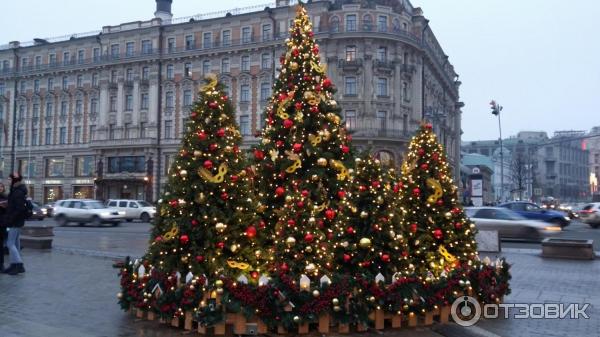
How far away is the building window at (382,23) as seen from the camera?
4732 cm

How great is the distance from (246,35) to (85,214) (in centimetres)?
2698

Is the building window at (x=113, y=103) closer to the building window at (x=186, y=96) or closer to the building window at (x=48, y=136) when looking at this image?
the building window at (x=186, y=96)

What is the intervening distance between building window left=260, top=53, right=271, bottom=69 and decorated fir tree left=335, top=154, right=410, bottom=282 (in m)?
44.2

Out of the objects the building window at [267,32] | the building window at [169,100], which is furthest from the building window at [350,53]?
the building window at [169,100]

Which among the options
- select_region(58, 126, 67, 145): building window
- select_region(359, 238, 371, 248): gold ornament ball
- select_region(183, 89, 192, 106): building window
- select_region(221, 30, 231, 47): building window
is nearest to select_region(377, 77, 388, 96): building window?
select_region(221, 30, 231, 47): building window

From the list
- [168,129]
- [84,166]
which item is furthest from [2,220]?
[84,166]

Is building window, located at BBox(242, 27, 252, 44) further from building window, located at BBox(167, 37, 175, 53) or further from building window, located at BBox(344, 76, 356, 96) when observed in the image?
building window, located at BBox(344, 76, 356, 96)

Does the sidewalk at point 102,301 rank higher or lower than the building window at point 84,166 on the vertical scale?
lower

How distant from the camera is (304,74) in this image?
1077 centimetres

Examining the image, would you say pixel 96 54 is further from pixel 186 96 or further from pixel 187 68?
pixel 186 96

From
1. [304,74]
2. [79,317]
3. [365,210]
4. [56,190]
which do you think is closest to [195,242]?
[79,317]

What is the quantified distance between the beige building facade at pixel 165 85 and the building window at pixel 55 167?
116 mm

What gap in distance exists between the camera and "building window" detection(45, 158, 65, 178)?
59.5 m

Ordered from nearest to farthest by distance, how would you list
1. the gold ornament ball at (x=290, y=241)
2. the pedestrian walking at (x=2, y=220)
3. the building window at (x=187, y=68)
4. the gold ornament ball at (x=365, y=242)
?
the gold ornament ball at (x=290, y=241), the gold ornament ball at (x=365, y=242), the pedestrian walking at (x=2, y=220), the building window at (x=187, y=68)
